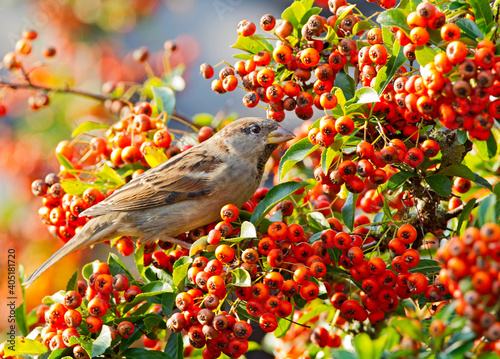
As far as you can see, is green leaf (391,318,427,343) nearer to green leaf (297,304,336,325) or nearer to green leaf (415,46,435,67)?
green leaf (415,46,435,67)

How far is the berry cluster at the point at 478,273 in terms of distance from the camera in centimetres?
138

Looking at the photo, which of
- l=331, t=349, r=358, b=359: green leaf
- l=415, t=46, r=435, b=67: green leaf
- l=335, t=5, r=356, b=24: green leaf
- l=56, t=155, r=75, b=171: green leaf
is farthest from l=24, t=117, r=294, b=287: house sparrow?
l=331, t=349, r=358, b=359: green leaf

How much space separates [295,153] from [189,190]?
1226 millimetres

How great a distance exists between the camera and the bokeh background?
4.94 m

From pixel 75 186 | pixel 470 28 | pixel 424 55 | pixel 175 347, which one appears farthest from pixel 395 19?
pixel 75 186

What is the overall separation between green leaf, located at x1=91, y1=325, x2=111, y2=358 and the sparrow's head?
1610 mm

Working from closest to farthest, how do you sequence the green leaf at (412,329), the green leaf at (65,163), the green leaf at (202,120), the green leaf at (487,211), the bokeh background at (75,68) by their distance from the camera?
1. the green leaf at (487,211)
2. the green leaf at (412,329)
3. the green leaf at (65,163)
4. the green leaf at (202,120)
5. the bokeh background at (75,68)

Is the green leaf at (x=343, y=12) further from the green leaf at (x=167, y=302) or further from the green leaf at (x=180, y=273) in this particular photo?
the green leaf at (x=167, y=302)

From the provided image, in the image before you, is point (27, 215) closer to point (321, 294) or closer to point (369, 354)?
point (321, 294)

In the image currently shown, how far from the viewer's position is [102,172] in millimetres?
3057

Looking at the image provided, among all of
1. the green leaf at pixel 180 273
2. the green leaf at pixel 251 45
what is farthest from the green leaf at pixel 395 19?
the green leaf at pixel 180 273

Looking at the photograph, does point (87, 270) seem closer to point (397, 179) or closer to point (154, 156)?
point (154, 156)

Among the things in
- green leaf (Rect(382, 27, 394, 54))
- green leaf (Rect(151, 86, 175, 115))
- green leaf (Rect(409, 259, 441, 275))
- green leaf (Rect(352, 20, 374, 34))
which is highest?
green leaf (Rect(352, 20, 374, 34))

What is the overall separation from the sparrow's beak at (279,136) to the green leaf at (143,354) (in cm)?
160
